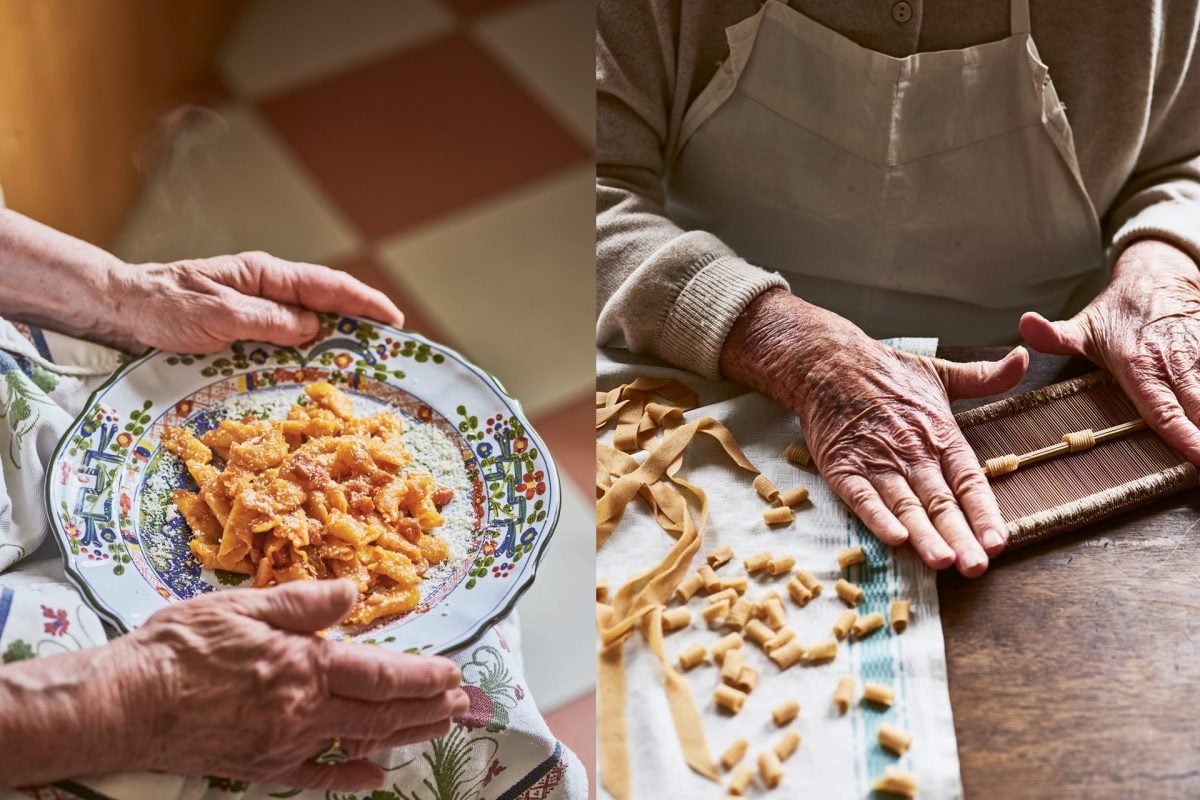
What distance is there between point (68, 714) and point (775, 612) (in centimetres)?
38

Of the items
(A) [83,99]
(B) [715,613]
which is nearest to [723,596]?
(B) [715,613]

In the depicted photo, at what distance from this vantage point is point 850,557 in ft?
2.27

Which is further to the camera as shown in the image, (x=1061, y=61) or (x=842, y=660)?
(x=1061, y=61)

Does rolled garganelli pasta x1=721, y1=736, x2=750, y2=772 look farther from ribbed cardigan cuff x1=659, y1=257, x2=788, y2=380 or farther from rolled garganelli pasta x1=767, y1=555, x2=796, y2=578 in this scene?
ribbed cardigan cuff x1=659, y1=257, x2=788, y2=380

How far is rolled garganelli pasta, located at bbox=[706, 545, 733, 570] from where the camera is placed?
69 centimetres

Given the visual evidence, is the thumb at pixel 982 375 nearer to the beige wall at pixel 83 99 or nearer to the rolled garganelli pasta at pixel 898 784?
the rolled garganelli pasta at pixel 898 784

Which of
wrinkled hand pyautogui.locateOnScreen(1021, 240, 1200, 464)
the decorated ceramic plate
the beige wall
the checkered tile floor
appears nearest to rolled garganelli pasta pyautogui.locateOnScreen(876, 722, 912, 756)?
the decorated ceramic plate

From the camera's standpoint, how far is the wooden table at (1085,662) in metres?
0.58

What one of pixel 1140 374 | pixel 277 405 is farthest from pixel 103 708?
pixel 1140 374

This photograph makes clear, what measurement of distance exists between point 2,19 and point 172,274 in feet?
2.15

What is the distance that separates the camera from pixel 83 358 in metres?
0.75

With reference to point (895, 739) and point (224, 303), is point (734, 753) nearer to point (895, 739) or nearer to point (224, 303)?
point (895, 739)

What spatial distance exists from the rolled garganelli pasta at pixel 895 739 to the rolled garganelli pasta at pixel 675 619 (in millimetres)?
124

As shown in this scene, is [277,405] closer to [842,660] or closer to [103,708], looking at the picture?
[103,708]
